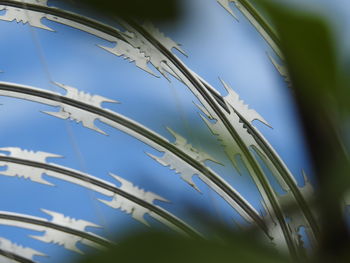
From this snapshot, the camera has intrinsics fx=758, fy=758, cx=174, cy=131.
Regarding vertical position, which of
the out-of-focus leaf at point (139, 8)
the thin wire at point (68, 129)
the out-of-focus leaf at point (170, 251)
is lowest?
the out-of-focus leaf at point (170, 251)

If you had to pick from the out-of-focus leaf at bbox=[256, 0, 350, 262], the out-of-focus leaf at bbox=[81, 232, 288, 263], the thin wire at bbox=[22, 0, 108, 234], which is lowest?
the out-of-focus leaf at bbox=[81, 232, 288, 263]

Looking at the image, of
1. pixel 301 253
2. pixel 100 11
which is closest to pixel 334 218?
pixel 301 253

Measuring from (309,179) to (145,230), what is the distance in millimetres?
237

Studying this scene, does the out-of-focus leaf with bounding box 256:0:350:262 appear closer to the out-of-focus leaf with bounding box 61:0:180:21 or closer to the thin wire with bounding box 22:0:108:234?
the out-of-focus leaf with bounding box 61:0:180:21

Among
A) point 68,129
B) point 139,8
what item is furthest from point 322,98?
point 68,129

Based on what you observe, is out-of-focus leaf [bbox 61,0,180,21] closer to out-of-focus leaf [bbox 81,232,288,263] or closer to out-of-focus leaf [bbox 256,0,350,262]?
out-of-focus leaf [bbox 256,0,350,262]

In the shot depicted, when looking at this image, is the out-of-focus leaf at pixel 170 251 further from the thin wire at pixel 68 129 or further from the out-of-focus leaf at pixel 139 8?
the thin wire at pixel 68 129

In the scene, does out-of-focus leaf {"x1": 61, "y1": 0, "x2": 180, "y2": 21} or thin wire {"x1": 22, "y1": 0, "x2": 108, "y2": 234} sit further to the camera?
thin wire {"x1": 22, "y1": 0, "x2": 108, "y2": 234}

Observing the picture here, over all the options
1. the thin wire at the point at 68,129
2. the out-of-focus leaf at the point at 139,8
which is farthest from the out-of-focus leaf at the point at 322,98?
the thin wire at the point at 68,129

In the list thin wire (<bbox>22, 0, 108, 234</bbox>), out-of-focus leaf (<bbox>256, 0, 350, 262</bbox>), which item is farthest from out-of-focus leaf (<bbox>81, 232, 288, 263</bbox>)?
thin wire (<bbox>22, 0, 108, 234</bbox>)

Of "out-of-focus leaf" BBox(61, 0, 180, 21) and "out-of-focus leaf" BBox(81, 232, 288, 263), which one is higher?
"out-of-focus leaf" BBox(61, 0, 180, 21)

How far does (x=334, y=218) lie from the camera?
3.36 feet

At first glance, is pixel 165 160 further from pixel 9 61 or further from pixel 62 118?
pixel 9 61

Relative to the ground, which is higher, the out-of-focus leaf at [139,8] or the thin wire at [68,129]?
the thin wire at [68,129]
